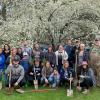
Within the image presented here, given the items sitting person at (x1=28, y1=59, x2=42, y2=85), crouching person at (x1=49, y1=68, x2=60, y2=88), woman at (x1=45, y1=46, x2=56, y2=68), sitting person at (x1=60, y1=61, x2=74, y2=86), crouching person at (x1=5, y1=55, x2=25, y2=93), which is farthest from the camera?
woman at (x1=45, y1=46, x2=56, y2=68)

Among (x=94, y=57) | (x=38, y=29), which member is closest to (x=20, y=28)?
(x=38, y=29)

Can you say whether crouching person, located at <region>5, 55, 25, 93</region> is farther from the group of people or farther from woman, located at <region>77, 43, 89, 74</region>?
woman, located at <region>77, 43, 89, 74</region>

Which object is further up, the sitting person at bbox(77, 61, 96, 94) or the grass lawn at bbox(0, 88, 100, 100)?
the sitting person at bbox(77, 61, 96, 94)

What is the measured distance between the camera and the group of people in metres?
13.9

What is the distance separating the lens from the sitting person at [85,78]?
45.5 ft

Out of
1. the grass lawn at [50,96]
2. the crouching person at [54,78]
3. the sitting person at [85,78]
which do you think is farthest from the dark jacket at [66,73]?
the grass lawn at [50,96]

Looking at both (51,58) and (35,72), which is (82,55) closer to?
(51,58)

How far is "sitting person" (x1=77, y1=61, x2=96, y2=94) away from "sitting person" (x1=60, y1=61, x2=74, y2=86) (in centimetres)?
38

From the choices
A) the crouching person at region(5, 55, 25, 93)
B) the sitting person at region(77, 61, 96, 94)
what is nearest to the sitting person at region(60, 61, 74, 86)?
the sitting person at region(77, 61, 96, 94)

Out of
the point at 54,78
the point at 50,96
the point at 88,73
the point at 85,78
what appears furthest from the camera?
the point at 54,78

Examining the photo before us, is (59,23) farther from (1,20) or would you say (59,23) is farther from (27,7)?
(1,20)

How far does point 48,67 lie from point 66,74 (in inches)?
31.9

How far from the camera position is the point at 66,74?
46.5 ft

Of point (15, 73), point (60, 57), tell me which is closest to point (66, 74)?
point (60, 57)
